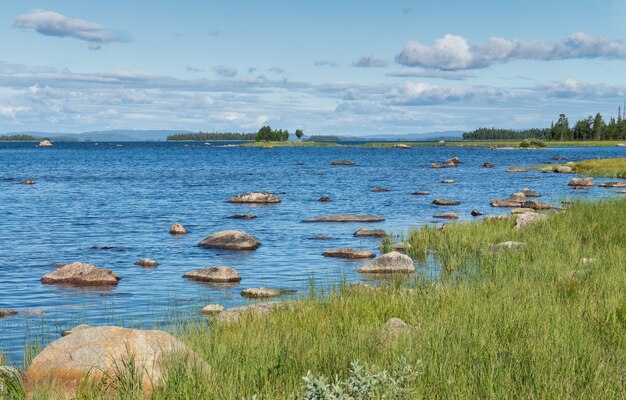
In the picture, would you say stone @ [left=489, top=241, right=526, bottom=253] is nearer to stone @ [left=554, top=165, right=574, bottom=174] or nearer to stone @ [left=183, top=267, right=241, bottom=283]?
stone @ [left=183, top=267, right=241, bottom=283]

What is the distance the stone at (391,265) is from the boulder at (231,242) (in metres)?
8.21

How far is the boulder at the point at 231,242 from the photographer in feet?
99.9

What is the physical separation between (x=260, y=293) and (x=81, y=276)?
6392 millimetres

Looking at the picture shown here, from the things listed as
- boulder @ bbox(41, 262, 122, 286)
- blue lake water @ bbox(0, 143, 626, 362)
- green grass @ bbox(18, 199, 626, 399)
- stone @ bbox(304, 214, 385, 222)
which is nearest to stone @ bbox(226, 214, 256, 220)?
blue lake water @ bbox(0, 143, 626, 362)

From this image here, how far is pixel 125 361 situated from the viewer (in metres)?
9.75

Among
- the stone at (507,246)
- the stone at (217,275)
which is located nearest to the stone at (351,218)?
the stone at (507,246)

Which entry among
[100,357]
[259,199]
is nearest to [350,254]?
[100,357]

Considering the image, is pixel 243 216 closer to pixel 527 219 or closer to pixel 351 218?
pixel 351 218

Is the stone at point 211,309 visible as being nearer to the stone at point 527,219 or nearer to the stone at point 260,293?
the stone at point 260,293

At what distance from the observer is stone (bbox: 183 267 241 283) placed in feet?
75.1

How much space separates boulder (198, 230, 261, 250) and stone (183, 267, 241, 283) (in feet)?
22.7

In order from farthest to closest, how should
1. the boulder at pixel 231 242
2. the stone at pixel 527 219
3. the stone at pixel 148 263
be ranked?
the boulder at pixel 231 242
the stone at pixel 527 219
the stone at pixel 148 263

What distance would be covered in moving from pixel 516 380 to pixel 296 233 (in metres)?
27.7

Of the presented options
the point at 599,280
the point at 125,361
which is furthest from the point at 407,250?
the point at 125,361
